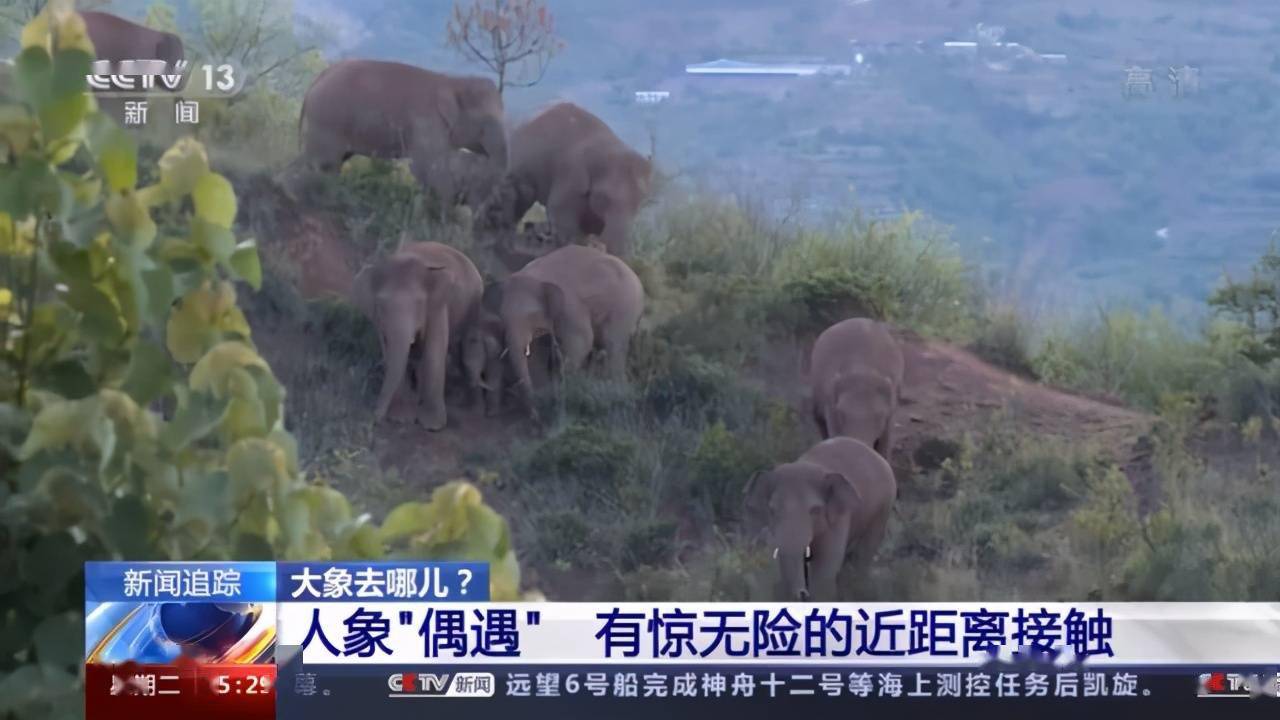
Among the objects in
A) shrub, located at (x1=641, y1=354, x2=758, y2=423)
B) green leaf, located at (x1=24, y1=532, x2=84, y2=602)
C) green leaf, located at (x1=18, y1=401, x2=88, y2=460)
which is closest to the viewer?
green leaf, located at (x1=18, y1=401, x2=88, y2=460)

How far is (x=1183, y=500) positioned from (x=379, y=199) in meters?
1.40

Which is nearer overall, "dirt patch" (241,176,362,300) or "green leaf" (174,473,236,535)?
"green leaf" (174,473,236,535)

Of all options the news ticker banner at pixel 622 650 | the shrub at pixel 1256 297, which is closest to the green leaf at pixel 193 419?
the news ticker banner at pixel 622 650

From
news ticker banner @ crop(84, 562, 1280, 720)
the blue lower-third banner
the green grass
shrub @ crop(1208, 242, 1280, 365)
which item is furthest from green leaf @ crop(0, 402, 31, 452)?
shrub @ crop(1208, 242, 1280, 365)

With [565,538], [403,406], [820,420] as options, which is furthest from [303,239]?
[820,420]

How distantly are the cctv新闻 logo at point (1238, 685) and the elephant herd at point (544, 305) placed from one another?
58cm

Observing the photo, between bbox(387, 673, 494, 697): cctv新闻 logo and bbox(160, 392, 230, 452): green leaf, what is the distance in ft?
2.33

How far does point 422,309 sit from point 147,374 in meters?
1.25

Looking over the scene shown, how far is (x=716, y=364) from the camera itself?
94.0 inches

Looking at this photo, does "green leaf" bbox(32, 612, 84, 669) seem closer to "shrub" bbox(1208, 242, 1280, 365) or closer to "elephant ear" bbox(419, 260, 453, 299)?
"elephant ear" bbox(419, 260, 453, 299)

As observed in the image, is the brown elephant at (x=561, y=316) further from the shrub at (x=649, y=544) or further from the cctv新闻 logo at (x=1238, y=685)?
the cctv新闻 logo at (x=1238, y=685)

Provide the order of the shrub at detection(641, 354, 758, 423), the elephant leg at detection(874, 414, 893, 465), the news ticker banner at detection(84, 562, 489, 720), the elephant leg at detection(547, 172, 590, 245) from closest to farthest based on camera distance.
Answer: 1. the news ticker banner at detection(84, 562, 489, 720)
2. the shrub at detection(641, 354, 758, 423)
3. the elephant leg at detection(874, 414, 893, 465)
4. the elephant leg at detection(547, 172, 590, 245)

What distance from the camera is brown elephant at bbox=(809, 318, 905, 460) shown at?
2.35 meters

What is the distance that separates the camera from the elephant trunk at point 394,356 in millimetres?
2432
